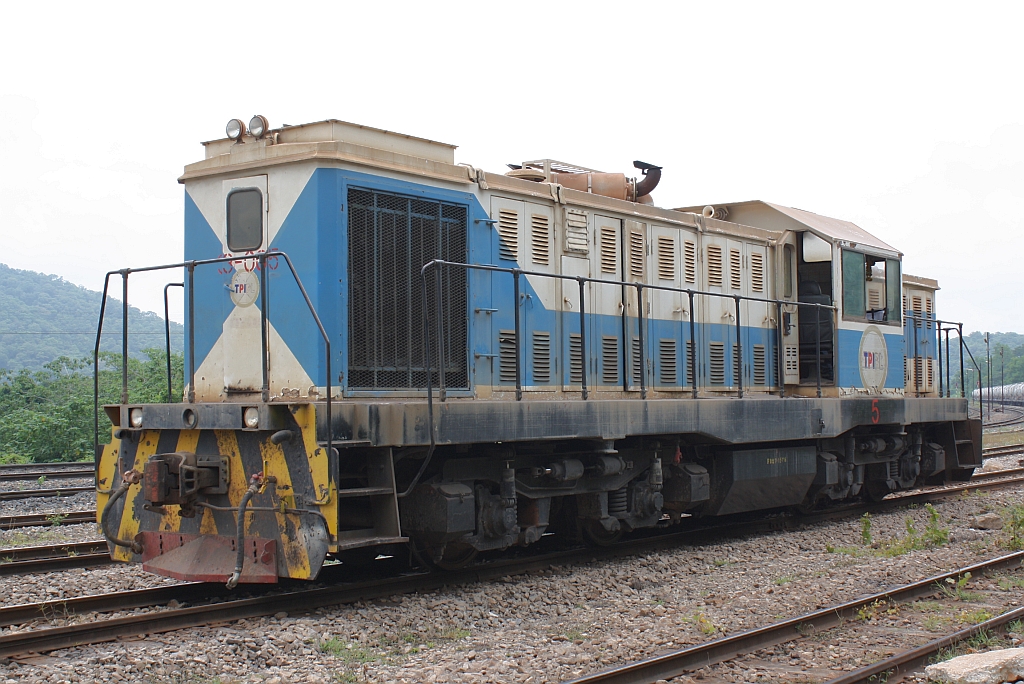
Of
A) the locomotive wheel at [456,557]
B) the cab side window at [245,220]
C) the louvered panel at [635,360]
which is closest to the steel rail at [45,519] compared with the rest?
the cab side window at [245,220]

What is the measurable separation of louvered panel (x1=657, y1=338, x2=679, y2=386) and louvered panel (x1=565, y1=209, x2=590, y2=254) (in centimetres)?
131

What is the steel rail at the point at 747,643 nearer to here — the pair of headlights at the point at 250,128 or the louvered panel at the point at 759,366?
the louvered panel at the point at 759,366

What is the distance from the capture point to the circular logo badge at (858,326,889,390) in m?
10.7

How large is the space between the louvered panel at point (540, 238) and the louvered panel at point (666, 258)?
152 cm

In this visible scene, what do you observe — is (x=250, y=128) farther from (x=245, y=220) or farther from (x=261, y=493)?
(x=261, y=493)

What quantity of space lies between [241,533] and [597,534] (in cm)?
354

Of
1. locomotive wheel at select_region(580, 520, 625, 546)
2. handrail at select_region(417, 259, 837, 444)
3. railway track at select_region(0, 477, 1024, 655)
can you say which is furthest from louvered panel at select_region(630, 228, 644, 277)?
railway track at select_region(0, 477, 1024, 655)

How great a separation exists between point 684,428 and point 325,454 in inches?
140

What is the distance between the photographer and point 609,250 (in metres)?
8.65

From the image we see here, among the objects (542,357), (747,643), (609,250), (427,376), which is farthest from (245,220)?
(747,643)

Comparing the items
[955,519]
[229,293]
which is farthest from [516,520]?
[955,519]

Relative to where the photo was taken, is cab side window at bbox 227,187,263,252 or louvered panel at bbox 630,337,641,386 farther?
louvered panel at bbox 630,337,641,386

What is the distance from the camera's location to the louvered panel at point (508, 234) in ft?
25.0

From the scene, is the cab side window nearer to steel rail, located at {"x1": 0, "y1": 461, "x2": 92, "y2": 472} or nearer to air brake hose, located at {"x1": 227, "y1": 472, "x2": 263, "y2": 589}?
air brake hose, located at {"x1": 227, "y1": 472, "x2": 263, "y2": 589}
